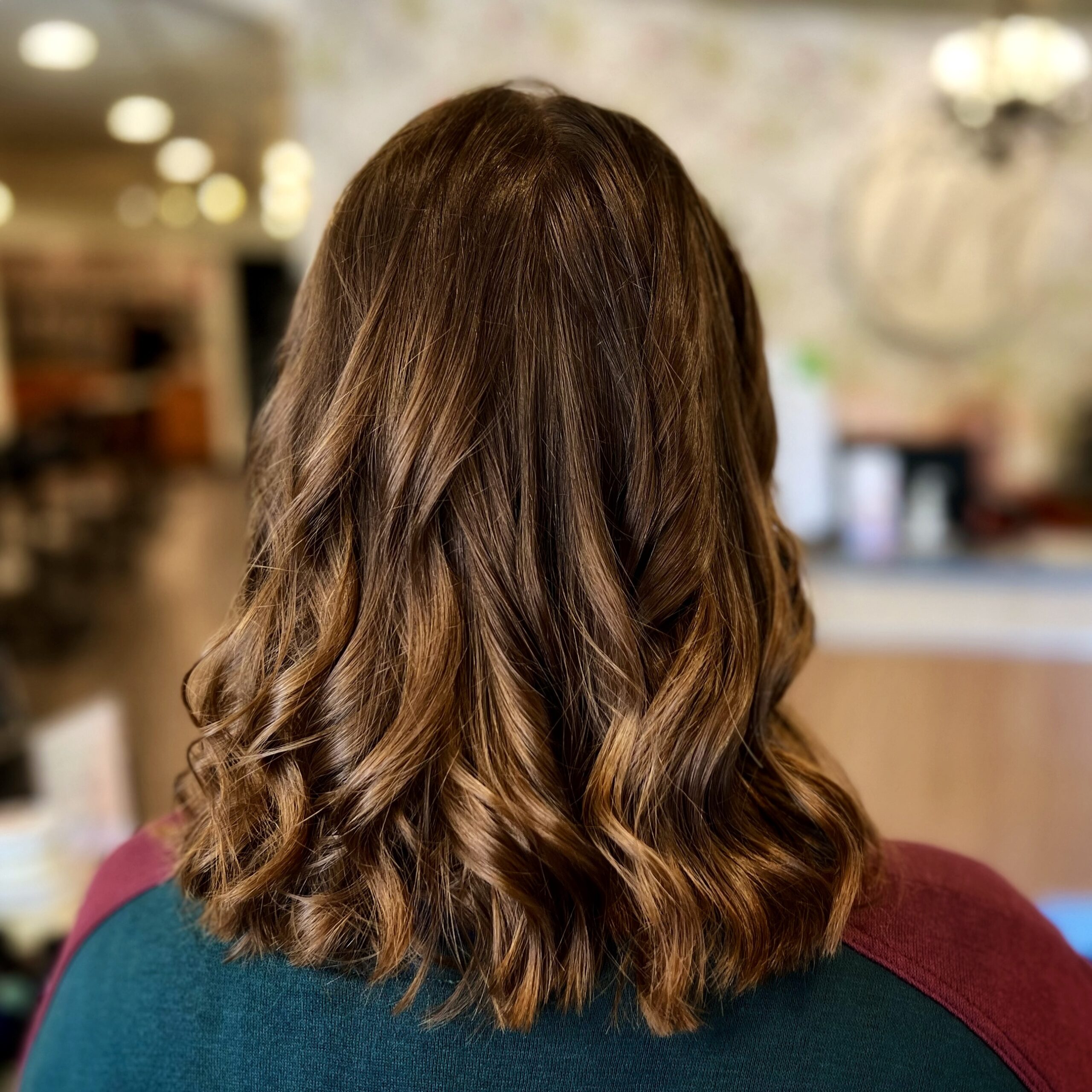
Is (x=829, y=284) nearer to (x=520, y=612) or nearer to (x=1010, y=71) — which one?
(x=1010, y=71)

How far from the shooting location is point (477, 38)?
2.96m

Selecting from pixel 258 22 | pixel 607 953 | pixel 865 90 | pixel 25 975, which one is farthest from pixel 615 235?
pixel 865 90

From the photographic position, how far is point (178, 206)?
13.9 feet

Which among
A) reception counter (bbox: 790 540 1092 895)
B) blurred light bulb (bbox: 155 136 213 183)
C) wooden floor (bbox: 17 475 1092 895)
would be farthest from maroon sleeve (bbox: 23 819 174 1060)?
blurred light bulb (bbox: 155 136 213 183)

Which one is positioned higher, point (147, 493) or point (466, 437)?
point (466, 437)

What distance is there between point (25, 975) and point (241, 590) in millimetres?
763

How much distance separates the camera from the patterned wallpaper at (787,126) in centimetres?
294

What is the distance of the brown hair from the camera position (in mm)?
521

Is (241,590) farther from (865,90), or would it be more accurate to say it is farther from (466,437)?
(865,90)

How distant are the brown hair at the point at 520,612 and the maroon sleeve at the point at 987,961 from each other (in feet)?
0.12

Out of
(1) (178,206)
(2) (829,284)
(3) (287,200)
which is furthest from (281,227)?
(2) (829,284)

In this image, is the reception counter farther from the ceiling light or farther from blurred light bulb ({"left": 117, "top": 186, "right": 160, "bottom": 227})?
blurred light bulb ({"left": 117, "top": 186, "right": 160, "bottom": 227})

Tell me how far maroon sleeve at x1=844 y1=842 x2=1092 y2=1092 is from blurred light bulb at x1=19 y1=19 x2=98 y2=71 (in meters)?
2.57

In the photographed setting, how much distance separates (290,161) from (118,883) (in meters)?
2.75
